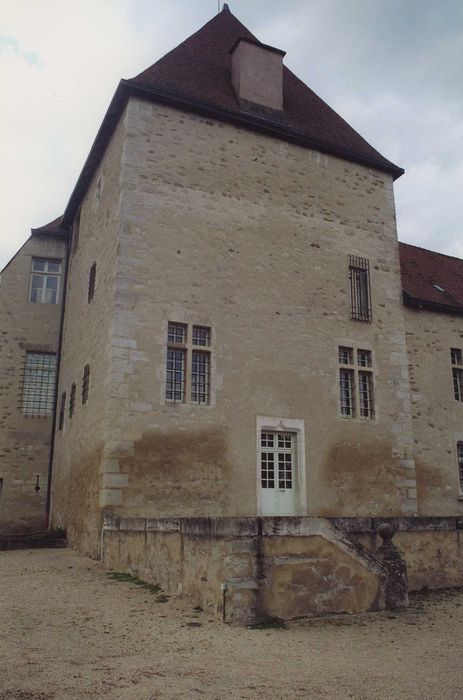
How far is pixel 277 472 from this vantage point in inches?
460

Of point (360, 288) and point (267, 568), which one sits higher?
point (360, 288)

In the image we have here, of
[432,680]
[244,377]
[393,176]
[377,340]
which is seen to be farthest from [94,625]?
[393,176]

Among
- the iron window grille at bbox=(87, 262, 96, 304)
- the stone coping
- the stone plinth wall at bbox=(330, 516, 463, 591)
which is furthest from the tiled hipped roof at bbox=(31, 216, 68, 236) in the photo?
the stone plinth wall at bbox=(330, 516, 463, 591)

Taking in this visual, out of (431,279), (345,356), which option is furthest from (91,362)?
(431,279)

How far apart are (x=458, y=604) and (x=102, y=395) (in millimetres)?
6517

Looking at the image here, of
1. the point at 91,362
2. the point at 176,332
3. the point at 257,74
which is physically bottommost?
the point at 91,362

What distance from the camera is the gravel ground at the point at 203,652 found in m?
3.95

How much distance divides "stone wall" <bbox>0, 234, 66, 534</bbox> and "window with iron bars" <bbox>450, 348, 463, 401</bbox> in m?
10.3

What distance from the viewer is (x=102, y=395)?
35.3ft

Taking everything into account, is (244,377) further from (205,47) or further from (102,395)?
(205,47)

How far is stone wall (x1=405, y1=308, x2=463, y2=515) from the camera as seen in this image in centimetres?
1440

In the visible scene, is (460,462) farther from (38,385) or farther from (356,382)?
(38,385)

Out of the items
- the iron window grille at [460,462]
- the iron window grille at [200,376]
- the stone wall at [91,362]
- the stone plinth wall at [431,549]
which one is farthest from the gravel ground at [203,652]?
the iron window grille at [460,462]

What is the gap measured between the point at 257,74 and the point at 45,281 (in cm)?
772
